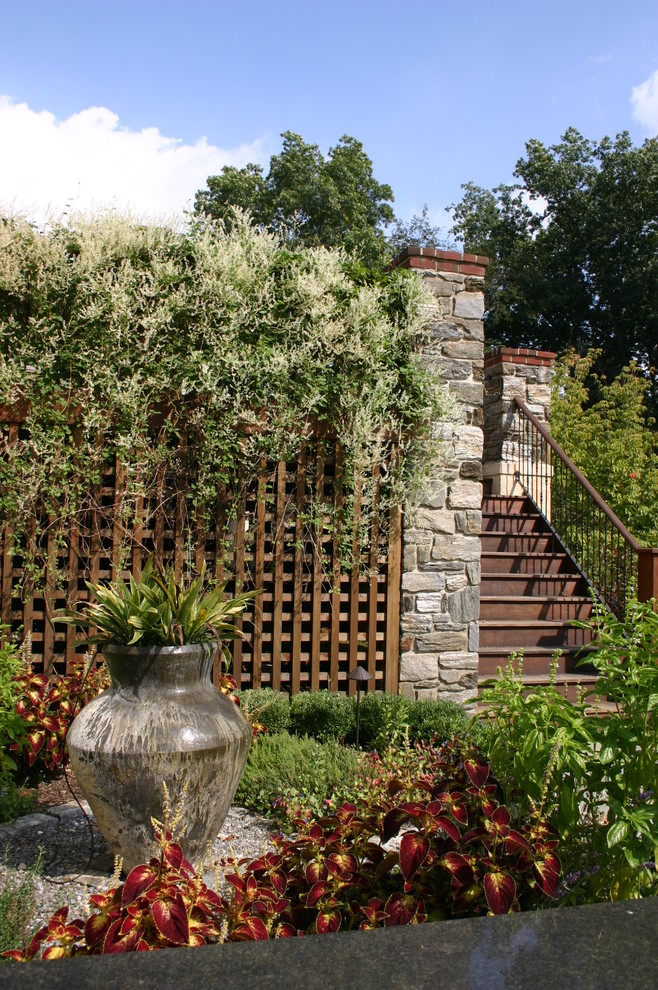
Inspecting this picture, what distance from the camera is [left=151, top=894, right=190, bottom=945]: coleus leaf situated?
1732 mm

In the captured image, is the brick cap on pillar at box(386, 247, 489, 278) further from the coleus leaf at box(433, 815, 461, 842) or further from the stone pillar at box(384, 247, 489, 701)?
the coleus leaf at box(433, 815, 461, 842)

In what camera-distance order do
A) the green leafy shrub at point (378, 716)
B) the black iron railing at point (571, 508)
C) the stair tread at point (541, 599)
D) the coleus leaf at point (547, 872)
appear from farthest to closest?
the black iron railing at point (571, 508) → the stair tread at point (541, 599) → the green leafy shrub at point (378, 716) → the coleus leaf at point (547, 872)

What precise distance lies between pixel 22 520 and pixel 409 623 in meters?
2.71

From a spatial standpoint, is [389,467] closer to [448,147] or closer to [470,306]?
[470,306]

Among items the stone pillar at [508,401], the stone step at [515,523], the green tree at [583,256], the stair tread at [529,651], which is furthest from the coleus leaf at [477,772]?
the green tree at [583,256]

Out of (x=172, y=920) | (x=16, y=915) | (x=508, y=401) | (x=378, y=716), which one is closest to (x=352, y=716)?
(x=378, y=716)

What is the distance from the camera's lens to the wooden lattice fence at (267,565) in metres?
4.66

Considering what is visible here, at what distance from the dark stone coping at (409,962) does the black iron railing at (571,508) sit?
6485mm

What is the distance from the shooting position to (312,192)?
21938 millimetres

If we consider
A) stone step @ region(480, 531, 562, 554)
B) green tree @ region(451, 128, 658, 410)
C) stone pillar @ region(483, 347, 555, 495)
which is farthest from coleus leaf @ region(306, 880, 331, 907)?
green tree @ region(451, 128, 658, 410)

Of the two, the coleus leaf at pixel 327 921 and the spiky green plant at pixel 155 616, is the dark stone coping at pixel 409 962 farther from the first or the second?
the spiky green plant at pixel 155 616

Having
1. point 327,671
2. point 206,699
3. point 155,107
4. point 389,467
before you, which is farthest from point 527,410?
point 206,699

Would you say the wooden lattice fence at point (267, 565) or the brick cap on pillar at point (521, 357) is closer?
the wooden lattice fence at point (267, 565)

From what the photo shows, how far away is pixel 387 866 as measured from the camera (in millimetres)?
2236
